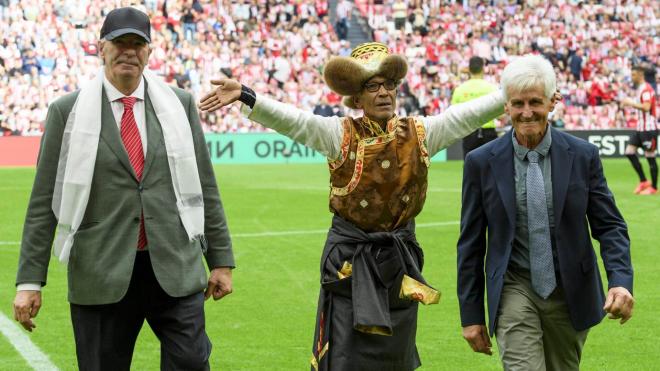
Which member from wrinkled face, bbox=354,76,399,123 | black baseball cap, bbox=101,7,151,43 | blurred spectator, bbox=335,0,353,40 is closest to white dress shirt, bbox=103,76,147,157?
black baseball cap, bbox=101,7,151,43

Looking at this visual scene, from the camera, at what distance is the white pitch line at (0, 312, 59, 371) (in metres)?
8.28

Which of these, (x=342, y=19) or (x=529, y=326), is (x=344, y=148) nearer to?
(x=529, y=326)

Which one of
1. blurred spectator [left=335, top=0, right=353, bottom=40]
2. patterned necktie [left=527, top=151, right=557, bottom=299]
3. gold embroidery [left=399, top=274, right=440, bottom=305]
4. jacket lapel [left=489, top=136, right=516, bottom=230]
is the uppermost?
jacket lapel [left=489, top=136, right=516, bottom=230]

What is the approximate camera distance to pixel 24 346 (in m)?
8.90

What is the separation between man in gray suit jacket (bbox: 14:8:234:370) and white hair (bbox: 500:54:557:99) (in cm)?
146

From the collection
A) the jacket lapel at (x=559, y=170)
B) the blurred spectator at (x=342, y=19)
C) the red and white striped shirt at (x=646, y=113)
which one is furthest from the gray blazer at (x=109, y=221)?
the blurred spectator at (x=342, y=19)

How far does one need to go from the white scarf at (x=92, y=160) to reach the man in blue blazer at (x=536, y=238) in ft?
4.04

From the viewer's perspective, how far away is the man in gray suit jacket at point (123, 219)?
538 cm

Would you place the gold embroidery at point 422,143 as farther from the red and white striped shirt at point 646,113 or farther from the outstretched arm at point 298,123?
the red and white striped shirt at point 646,113

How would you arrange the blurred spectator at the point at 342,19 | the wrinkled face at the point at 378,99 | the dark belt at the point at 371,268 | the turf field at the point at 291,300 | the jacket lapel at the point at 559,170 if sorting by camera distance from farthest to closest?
the blurred spectator at the point at 342,19 < the turf field at the point at 291,300 < the wrinkled face at the point at 378,99 < the dark belt at the point at 371,268 < the jacket lapel at the point at 559,170

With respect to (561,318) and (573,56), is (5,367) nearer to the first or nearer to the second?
(561,318)

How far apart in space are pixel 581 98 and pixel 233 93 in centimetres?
3266

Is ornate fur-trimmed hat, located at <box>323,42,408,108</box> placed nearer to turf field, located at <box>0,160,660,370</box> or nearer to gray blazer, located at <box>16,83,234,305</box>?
gray blazer, located at <box>16,83,234,305</box>

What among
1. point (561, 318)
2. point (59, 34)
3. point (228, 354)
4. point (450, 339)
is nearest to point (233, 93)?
point (561, 318)
